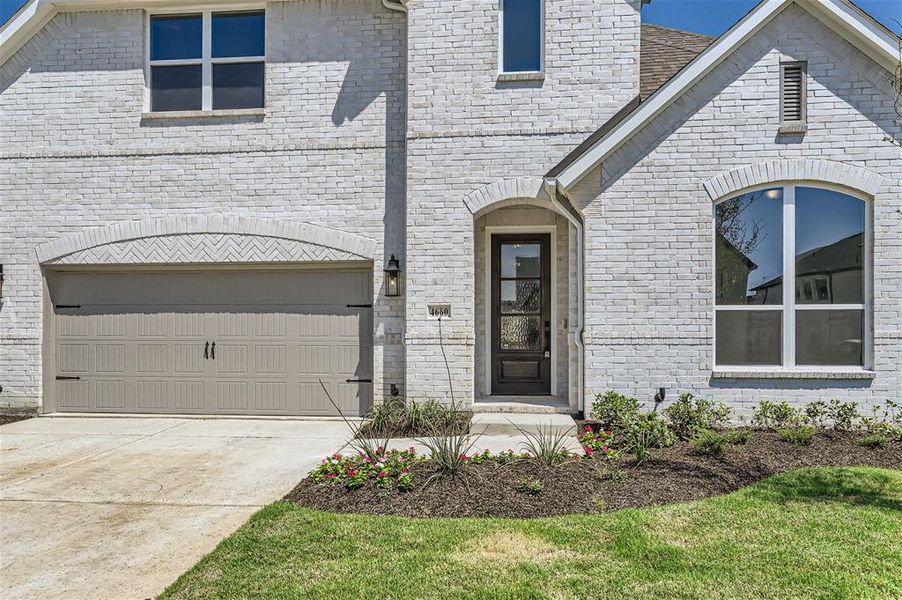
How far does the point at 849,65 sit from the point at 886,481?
17.3ft

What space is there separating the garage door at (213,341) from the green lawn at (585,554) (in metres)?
4.39

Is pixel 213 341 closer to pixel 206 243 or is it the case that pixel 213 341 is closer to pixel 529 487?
pixel 206 243

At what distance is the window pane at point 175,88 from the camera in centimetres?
932

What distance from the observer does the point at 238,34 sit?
9.25m

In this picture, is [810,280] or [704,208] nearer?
[810,280]

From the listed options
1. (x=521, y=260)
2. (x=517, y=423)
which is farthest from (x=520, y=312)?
(x=517, y=423)

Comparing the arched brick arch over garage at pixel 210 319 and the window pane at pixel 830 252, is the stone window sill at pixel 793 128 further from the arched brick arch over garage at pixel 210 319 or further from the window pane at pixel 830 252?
the arched brick arch over garage at pixel 210 319

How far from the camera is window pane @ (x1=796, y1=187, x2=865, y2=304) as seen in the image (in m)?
7.44

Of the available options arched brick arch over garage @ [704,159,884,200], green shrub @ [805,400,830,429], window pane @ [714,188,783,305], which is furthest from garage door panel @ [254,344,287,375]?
green shrub @ [805,400,830,429]

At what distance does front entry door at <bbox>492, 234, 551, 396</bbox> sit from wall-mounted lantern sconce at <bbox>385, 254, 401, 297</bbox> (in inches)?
69.1

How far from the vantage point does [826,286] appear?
7.44 metres

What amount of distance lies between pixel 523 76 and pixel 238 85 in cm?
461

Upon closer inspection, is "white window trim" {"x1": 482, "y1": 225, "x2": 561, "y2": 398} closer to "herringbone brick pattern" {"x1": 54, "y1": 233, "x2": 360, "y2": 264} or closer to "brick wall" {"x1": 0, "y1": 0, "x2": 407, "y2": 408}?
"brick wall" {"x1": 0, "y1": 0, "x2": 407, "y2": 408}

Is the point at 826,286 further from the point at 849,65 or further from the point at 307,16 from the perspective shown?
the point at 307,16
